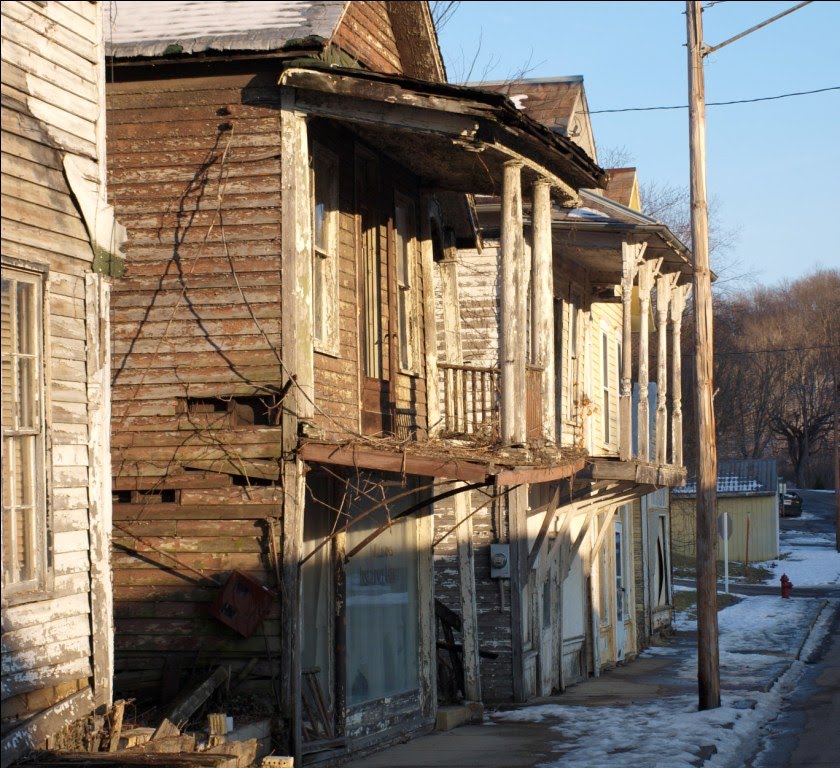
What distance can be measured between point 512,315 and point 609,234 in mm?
6628

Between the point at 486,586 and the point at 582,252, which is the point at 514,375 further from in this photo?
the point at 582,252

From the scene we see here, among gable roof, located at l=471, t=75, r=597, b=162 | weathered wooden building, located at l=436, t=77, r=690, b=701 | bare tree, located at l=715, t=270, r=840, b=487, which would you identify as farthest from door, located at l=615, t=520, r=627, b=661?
bare tree, located at l=715, t=270, r=840, b=487

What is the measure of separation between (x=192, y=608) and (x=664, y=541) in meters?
22.0

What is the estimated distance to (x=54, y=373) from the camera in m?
8.28

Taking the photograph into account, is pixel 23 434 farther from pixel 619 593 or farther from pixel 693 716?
pixel 619 593

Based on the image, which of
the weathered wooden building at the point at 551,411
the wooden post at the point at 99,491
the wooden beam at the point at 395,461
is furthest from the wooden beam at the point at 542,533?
the wooden post at the point at 99,491

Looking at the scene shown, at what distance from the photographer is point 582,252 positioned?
19.4 m

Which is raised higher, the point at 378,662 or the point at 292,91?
the point at 292,91

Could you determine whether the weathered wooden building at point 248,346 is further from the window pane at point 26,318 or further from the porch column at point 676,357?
the porch column at point 676,357

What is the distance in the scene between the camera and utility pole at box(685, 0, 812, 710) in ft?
49.9

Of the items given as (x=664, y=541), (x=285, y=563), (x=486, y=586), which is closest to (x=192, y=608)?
(x=285, y=563)

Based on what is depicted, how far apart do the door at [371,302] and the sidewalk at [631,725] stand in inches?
130

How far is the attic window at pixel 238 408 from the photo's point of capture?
37.0 feet

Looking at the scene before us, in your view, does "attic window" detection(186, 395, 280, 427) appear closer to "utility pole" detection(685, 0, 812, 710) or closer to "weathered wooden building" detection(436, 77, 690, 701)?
"weathered wooden building" detection(436, 77, 690, 701)
